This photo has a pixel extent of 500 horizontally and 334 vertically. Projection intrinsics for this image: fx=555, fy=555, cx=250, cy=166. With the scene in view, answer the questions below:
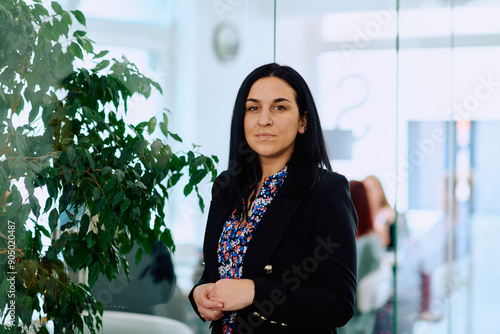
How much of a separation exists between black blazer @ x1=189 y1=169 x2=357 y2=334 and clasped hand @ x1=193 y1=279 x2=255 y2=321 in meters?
0.02

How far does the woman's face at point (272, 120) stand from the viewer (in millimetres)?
1300

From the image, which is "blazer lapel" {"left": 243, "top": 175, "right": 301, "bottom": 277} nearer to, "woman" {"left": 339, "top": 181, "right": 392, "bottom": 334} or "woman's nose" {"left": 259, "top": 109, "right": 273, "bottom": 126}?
"woman's nose" {"left": 259, "top": 109, "right": 273, "bottom": 126}

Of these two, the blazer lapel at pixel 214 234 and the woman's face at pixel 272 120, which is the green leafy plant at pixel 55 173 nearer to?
the blazer lapel at pixel 214 234

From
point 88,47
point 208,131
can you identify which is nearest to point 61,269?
point 88,47

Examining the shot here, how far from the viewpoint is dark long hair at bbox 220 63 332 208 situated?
1302mm

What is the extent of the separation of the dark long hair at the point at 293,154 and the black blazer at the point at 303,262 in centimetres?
4

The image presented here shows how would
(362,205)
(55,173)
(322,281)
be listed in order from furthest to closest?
(362,205), (55,173), (322,281)

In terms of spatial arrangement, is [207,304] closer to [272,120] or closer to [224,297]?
[224,297]

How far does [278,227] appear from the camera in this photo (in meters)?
1.23

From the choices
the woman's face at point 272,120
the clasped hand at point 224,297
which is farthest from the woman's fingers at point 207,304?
the woman's face at point 272,120

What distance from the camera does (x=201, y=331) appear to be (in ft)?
7.82

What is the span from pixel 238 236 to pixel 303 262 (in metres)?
0.17

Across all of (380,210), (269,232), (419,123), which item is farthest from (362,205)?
(269,232)

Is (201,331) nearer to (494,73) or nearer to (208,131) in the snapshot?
(208,131)
